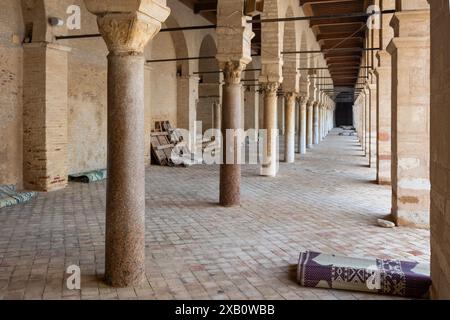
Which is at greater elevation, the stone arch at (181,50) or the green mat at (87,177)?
the stone arch at (181,50)

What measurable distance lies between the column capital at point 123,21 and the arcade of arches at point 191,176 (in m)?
0.02

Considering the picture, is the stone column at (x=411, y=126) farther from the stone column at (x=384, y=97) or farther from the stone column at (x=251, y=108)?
the stone column at (x=251, y=108)

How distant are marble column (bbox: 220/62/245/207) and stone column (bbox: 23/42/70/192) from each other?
469 cm

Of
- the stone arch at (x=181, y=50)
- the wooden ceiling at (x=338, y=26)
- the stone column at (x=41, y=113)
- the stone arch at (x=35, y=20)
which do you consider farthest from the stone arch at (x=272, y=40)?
the stone arch at (x=181, y=50)

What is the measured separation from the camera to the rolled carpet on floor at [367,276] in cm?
481

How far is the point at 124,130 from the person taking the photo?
505 centimetres

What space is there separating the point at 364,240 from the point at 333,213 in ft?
6.74

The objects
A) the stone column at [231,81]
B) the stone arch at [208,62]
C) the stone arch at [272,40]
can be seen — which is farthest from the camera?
the stone arch at [208,62]

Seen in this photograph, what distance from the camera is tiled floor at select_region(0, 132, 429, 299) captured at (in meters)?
5.01

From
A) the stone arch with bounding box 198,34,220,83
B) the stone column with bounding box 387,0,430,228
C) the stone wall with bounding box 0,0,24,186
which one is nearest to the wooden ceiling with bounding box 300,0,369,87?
the stone arch with bounding box 198,34,220,83

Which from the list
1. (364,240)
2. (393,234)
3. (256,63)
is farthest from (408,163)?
(256,63)
